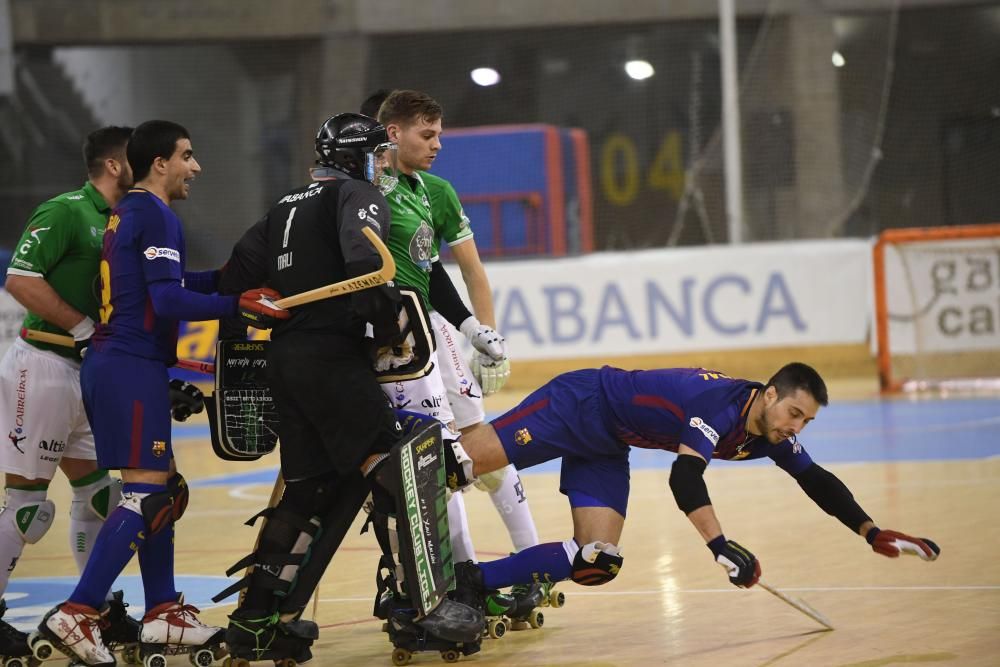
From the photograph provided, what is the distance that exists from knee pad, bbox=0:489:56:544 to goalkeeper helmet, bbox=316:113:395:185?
1844 mm

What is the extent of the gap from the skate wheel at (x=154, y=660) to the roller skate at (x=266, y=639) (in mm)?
268

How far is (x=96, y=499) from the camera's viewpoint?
19.4 ft

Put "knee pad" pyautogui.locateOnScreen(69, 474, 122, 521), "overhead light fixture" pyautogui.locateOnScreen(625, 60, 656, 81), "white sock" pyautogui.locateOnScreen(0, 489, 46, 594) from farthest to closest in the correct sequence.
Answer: "overhead light fixture" pyautogui.locateOnScreen(625, 60, 656, 81)
"knee pad" pyautogui.locateOnScreen(69, 474, 122, 521)
"white sock" pyautogui.locateOnScreen(0, 489, 46, 594)

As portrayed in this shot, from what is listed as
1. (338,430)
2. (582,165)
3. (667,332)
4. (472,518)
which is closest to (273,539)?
(338,430)

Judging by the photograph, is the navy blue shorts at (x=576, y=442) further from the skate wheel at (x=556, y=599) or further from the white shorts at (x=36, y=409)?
the white shorts at (x=36, y=409)

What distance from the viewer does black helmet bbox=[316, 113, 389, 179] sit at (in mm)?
5281

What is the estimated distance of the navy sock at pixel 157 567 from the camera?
5.38 meters

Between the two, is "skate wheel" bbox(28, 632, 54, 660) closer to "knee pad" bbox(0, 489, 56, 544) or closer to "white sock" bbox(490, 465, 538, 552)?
"knee pad" bbox(0, 489, 56, 544)

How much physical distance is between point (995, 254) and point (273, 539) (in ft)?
40.9

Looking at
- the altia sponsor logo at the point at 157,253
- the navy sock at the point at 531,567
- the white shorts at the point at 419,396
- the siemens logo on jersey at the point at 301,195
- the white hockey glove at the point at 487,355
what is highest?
the siemens logo on jersey at the point at 301,195

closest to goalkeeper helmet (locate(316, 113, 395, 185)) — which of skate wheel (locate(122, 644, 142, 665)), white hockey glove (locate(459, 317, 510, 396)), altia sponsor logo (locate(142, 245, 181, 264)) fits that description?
altia sponsor logo (locate(142, 245, 181, 264))

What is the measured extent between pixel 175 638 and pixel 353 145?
6.59 feet

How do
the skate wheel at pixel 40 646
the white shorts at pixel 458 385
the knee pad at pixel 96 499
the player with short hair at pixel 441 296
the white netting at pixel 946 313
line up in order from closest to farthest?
the skate wheel at pixel 40 646
the player with short hair at pixel 441 296
the knee pad at pixel 96 499
the white shorts at pixel 458 385
the white netting at pixel 946 313

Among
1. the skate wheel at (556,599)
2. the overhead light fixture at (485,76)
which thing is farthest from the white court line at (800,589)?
the overhead light fixture at (485,76)
